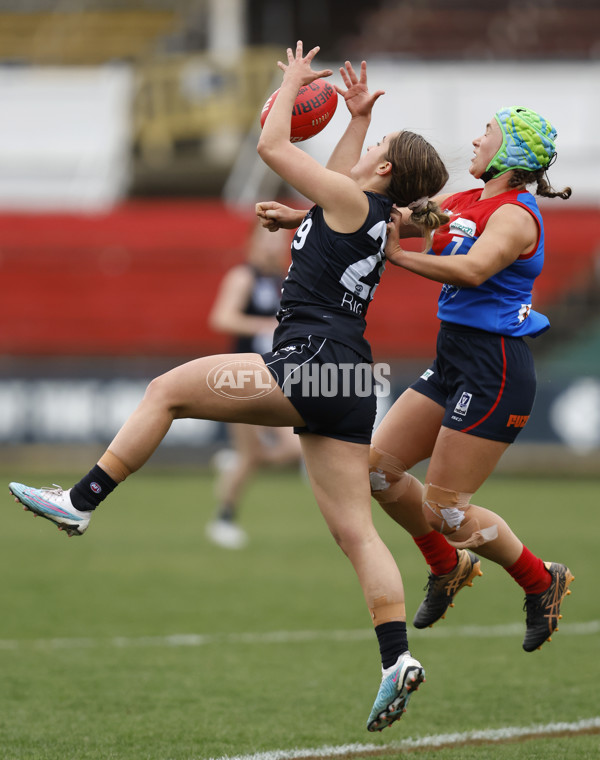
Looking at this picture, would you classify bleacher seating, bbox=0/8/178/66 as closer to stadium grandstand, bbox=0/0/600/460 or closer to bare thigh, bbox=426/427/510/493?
stadium grandstand, bbox=0/0/600/460

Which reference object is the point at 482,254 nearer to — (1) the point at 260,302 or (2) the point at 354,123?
(2) the point at 354,123

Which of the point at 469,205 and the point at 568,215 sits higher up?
the point at 469,205

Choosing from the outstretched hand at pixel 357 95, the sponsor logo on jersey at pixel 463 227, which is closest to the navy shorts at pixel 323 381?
the sponsor logo on jersey at pixel 463 227

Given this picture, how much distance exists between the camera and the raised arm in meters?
4.48

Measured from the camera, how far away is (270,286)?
32.7 feet

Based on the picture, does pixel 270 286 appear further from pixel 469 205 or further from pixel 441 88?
pixel 441 88

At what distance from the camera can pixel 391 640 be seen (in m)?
4.29

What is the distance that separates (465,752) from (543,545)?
209 inches

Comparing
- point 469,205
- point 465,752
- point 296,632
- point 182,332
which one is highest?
point 469,205

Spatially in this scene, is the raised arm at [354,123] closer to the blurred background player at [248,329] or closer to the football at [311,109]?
the football at [311,109]

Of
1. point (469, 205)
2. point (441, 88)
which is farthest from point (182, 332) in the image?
point (469, 205)

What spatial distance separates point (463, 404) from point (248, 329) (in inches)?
193

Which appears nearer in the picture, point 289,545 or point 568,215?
point 289,545

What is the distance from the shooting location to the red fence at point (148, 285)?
17656mm
